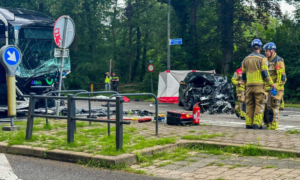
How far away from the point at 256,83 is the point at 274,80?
66cm

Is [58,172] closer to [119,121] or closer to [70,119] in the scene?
[119,121]

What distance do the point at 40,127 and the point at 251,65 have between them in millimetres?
4957

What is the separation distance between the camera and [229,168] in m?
6.02

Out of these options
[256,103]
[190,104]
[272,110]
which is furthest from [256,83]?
[190,104]

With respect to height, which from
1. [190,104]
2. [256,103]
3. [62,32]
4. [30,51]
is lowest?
[190,104]

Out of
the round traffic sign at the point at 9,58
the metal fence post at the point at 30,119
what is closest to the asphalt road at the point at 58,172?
the metal fence post at the point at 30,119

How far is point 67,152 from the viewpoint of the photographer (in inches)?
273

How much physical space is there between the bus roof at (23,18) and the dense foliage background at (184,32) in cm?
171

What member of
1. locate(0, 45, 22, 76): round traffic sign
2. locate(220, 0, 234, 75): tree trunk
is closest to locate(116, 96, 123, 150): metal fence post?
locate(0, 45, 22, 76): round traffic sign

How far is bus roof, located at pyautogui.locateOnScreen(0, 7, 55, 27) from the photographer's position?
15.2 m

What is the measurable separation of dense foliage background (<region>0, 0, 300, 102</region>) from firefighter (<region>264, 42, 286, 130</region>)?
9393 millimetres

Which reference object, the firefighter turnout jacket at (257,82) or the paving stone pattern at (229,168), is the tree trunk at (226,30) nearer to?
the firefighter turnout jacket at (257,82)

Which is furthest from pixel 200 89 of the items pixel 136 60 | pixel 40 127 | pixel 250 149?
pixel 136 60

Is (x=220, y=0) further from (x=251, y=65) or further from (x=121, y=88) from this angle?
(x=251, y=65)
